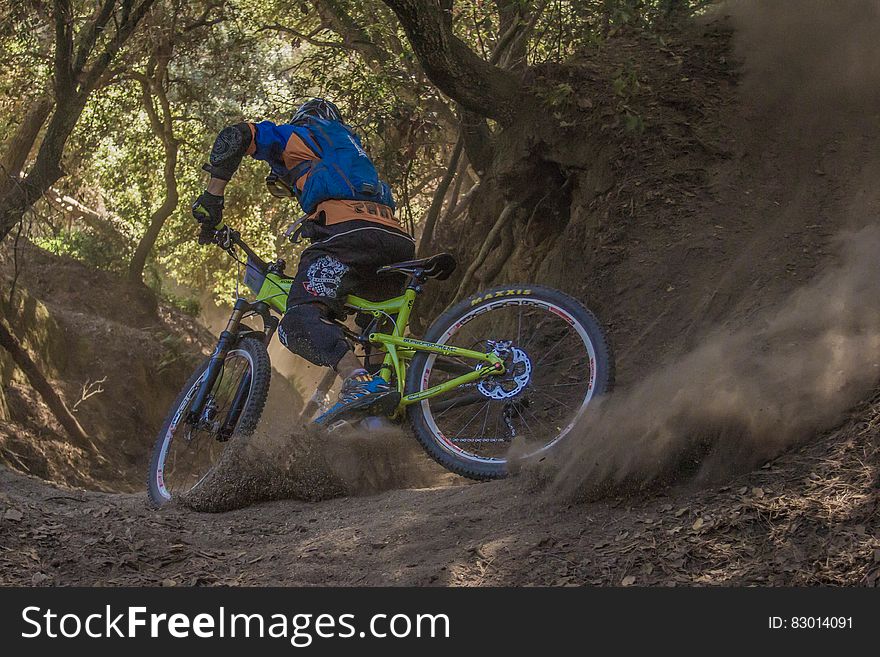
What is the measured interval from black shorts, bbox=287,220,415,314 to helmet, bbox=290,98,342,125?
715 mm

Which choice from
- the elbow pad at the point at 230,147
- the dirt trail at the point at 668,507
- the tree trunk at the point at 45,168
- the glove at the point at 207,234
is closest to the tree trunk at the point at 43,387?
the tree trunk at the point at 45,168

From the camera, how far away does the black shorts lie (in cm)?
529

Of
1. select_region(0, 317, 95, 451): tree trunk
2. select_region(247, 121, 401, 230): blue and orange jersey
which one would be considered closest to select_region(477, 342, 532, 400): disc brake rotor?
select_region(247, 121, 401, 230): blue and orange jersey

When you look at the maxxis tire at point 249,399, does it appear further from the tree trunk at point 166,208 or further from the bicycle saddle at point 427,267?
the tree trunk at point 166,208

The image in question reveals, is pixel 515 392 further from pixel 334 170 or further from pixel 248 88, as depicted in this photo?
pixel 248 88

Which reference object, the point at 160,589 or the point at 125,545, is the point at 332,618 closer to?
Answer: the point at 160,589

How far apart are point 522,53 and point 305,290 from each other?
451 cm

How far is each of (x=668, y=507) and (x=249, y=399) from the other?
2.63m

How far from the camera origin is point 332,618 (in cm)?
311

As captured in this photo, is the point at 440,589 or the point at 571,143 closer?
the point at 440,589

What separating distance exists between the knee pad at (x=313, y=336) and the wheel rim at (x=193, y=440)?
1.56 ft

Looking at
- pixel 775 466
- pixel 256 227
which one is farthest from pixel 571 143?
pixel 256 227

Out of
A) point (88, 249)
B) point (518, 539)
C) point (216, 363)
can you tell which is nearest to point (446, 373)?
point (216, 363)

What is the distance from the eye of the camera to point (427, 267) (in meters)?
5.21
